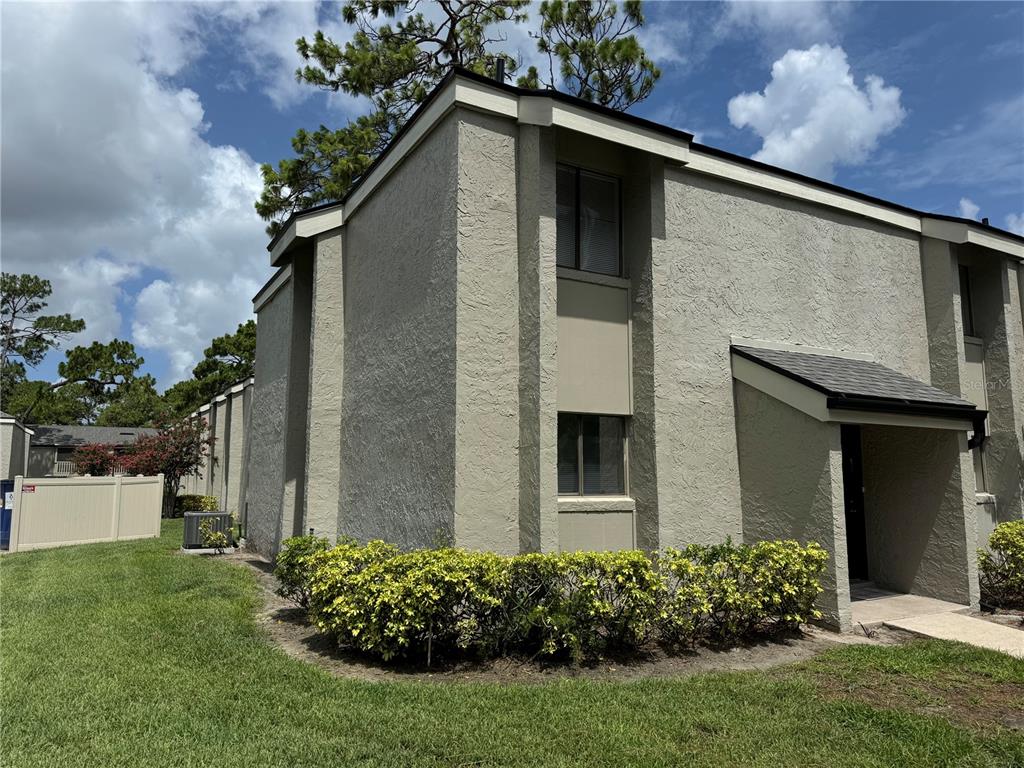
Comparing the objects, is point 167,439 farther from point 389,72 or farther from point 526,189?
point 526,189

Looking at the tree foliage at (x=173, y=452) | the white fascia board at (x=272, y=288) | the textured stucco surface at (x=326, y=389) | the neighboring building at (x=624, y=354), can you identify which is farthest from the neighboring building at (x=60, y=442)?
the neighboring building at (x=624, y=354)

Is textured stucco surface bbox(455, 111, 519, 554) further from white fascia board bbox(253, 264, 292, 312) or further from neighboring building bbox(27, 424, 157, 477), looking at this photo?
neighboring building bbox(27, 424, 157, 477)

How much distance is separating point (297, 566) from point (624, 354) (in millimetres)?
5122

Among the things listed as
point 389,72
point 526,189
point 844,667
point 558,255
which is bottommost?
point 844,667

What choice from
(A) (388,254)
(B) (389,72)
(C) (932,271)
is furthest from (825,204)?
(B) (389,72)

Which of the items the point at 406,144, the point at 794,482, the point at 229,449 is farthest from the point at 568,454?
the point at 229,449

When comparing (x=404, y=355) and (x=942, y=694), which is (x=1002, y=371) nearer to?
(x=942, y=694)

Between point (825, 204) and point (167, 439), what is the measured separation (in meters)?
Answer: 24.3

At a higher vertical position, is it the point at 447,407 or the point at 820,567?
the point at 447,407

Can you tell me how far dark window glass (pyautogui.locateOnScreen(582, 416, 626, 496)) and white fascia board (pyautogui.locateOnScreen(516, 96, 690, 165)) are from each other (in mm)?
3679

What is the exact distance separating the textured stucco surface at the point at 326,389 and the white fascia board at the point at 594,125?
5013mm

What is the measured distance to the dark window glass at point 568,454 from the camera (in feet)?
27.7

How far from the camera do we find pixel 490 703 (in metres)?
5.36

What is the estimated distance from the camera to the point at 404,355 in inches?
366
